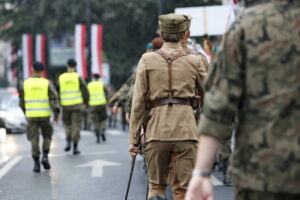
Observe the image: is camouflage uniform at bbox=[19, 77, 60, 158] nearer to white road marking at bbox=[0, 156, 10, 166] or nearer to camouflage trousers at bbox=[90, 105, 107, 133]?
white road marking at bbox=[0, 156, 10, 166]

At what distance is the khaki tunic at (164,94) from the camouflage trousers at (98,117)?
13.5 metres

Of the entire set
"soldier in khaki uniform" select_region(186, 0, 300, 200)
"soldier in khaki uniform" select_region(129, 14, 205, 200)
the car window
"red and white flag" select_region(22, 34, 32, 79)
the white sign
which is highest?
"soldier in khaki uniform" select_region(186, 0, 300, 200)

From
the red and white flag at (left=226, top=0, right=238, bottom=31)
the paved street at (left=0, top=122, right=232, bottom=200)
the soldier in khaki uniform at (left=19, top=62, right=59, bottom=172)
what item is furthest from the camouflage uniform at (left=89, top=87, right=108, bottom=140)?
the red and white flag at (left=226, top=0, right=238, bottom=31)

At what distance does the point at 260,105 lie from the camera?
3119 mm

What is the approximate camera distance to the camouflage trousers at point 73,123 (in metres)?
15.3

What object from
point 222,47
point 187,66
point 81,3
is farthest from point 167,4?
point 222,47

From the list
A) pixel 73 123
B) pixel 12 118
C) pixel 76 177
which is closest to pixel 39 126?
pixel 76 177

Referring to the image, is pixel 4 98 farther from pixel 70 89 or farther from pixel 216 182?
pixel 216 182

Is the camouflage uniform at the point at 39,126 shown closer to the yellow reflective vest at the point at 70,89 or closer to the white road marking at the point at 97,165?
the white road marking at the point at 97,165

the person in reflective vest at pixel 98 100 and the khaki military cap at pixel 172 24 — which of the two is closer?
the khaki military cap at pixel 172 24

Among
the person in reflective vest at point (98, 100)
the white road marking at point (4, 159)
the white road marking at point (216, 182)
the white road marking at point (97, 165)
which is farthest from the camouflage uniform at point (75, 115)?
the white road marking at point (216, 182)

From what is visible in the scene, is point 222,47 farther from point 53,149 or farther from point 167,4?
point 167,4

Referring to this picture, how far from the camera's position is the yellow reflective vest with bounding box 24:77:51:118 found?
12.2 metres

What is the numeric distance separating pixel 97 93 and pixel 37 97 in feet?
27.3
